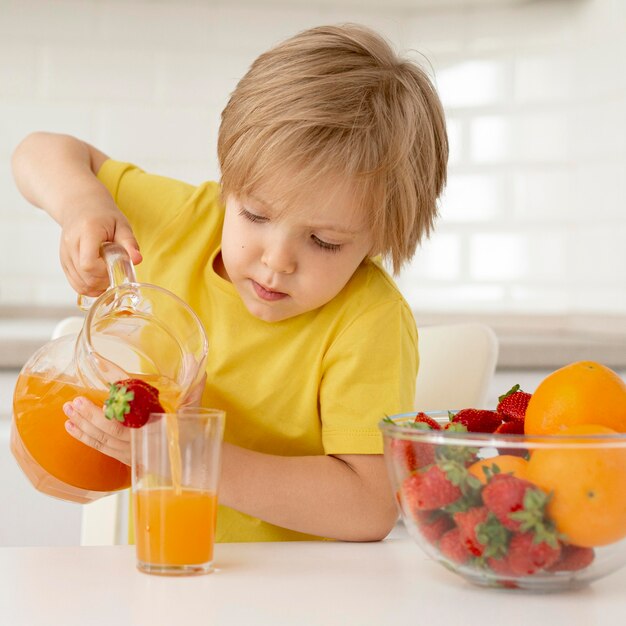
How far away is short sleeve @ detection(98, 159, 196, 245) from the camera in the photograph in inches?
52.3

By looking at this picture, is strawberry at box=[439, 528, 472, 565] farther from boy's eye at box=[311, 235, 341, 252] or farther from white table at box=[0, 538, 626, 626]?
boy's eye at box=[311, 235, 341, 252]

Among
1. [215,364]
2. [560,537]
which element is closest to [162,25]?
[215,364]

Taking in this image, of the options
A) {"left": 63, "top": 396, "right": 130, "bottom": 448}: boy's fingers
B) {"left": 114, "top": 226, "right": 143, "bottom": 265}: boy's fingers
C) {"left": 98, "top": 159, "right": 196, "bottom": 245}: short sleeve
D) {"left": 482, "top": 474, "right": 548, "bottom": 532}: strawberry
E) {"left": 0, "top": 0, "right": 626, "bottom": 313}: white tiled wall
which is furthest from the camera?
{"left": 0, "top": 0, "right": 626, "bottom": 313}: white tiled wall

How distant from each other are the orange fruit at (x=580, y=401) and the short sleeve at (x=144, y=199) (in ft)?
2.32

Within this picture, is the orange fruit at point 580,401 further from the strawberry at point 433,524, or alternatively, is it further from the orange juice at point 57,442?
the orange juice at point 57,442

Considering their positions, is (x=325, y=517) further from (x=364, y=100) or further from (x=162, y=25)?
(x=162, y=25)

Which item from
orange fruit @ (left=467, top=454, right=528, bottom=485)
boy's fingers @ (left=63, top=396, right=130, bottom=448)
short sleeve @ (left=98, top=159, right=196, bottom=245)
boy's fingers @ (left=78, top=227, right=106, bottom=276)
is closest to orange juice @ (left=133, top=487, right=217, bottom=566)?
boy's fingers @ (left=63, top=396, right=130, bottom=448)

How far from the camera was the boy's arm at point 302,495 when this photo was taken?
1.03 meters

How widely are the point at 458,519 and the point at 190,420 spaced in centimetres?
22

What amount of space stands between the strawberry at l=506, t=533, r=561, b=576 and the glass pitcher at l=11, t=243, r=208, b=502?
35 cm

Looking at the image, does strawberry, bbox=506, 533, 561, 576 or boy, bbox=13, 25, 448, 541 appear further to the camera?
boy, bbox=13, 25, 448, 541

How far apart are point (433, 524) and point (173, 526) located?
0.65 feet

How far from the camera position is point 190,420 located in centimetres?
75

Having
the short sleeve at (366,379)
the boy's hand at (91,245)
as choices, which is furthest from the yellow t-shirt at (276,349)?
the boy's hand at (91,245)
